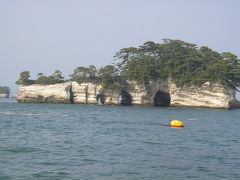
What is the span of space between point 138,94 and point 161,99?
667 cm

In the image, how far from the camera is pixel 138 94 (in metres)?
86.2

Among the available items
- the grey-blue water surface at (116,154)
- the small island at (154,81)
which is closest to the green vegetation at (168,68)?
the small island at (154,81)

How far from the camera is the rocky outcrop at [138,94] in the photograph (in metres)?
78.9

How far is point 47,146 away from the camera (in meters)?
26.3

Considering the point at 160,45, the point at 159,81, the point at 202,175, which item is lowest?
the point at 202,175

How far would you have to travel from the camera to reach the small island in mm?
79188

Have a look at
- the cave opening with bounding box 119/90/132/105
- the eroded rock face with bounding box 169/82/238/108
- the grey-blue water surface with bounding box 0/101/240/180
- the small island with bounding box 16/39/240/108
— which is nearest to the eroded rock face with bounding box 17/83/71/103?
the small island with bounding box 16/39/240/108

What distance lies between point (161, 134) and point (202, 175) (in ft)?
50.2

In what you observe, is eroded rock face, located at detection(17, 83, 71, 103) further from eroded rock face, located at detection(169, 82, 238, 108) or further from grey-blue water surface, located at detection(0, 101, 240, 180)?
grey-blue water surface, located at detection(0, 101, 240, 180)

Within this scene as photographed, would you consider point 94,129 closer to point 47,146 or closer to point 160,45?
point 47,146

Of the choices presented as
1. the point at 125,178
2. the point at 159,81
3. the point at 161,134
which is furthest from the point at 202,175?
the point at 159,81

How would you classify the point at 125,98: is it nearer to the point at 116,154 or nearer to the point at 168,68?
the point at 168,68

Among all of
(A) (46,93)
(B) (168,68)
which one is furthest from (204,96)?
(A) (46,93)

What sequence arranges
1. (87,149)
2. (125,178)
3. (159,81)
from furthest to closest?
(159,81) < (87,149) < (125,178)
